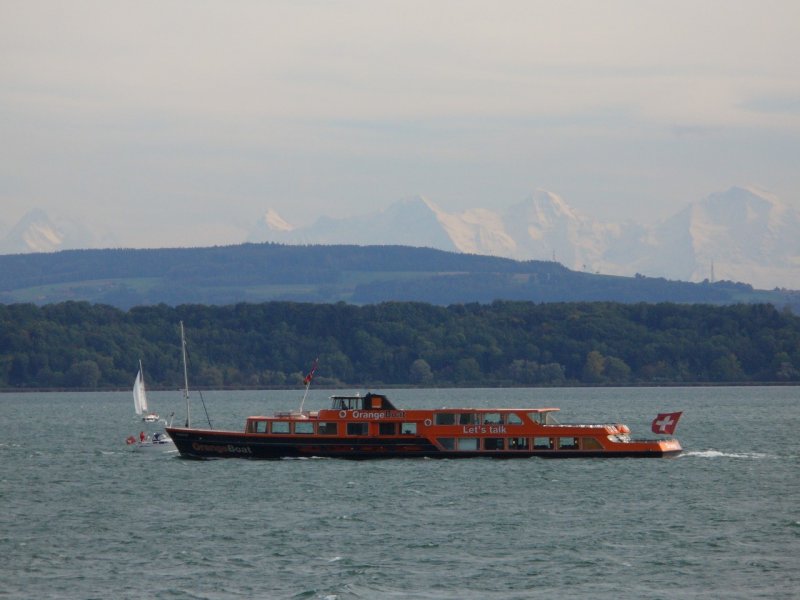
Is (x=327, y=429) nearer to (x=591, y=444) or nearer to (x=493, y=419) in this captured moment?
(x=493, y=419)

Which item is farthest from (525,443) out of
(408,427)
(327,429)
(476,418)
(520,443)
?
(327,429)

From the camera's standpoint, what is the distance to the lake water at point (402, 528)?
57969mm

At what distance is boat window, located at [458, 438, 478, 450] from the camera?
9850cm

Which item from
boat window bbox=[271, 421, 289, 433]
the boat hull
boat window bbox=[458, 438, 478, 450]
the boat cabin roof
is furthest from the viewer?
boat window bbox=[458, 438, 478, 450]

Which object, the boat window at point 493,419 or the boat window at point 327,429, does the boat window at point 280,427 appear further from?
the boat window at point 493,419

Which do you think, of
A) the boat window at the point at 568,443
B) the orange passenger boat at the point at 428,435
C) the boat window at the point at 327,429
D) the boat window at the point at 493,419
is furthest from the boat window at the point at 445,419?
the boat window at the point at 568,443

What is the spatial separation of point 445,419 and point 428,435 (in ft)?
4.64

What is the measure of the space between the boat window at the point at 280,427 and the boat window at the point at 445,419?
9095mm

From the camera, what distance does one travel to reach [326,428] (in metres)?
98.1

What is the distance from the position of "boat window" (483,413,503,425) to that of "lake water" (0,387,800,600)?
292 cm

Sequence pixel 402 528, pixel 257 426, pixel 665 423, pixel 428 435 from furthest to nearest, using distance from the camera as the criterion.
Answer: pixel 257 426, pixel 665 423, pixel 428 435, pixel 402 528

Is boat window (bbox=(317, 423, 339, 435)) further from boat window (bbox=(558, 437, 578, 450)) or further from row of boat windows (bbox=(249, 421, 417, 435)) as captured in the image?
boat window (bbox=(558, 437, 578, 450))

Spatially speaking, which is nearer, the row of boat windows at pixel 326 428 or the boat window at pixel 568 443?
the row of boat windows at pixel 326 428

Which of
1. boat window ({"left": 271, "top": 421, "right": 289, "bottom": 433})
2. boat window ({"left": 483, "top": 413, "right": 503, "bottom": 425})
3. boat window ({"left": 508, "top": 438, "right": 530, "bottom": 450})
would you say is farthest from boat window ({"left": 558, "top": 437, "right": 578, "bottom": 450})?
boat window ({"left": 271, "top": 421, "right": 289, "bottom": 433})
